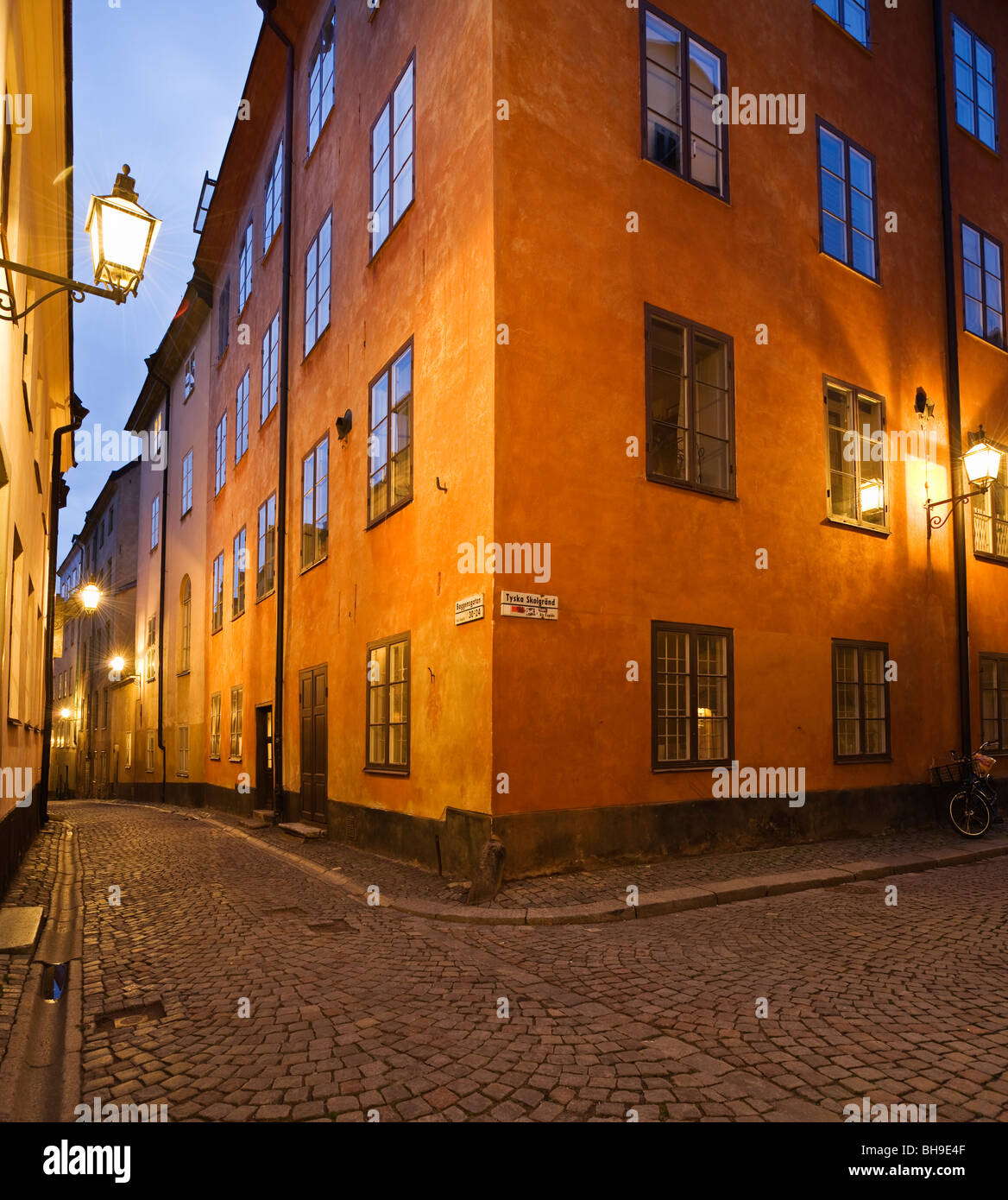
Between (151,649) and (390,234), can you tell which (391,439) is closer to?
(390,234)

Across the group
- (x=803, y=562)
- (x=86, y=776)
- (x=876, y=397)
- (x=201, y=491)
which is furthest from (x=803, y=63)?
(x=86, y=776)

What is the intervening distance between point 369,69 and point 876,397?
902cm

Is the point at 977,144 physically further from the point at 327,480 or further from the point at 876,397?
the point at 327,480

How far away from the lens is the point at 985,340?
1547 cm

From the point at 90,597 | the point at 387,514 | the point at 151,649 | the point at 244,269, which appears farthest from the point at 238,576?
the point at 151,649

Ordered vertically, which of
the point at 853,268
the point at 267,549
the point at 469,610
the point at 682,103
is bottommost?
A: the point at 469,610

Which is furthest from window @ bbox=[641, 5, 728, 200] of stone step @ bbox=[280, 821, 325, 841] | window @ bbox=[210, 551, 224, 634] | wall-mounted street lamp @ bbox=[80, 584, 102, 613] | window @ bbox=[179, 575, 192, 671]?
window @ bbox=[179, 575, 192, 671]

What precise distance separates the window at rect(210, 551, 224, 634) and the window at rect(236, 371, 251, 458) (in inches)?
112

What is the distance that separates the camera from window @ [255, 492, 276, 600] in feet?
59.1

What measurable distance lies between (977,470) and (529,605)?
26.2 ft

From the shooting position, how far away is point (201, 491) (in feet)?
83.6

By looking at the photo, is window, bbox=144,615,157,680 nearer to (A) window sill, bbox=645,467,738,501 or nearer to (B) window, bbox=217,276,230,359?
(B) window, bbox=217,276,230,359

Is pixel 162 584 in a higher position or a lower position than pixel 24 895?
higher

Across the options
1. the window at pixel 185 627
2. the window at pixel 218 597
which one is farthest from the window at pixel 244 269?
the window at pixel 185 627
